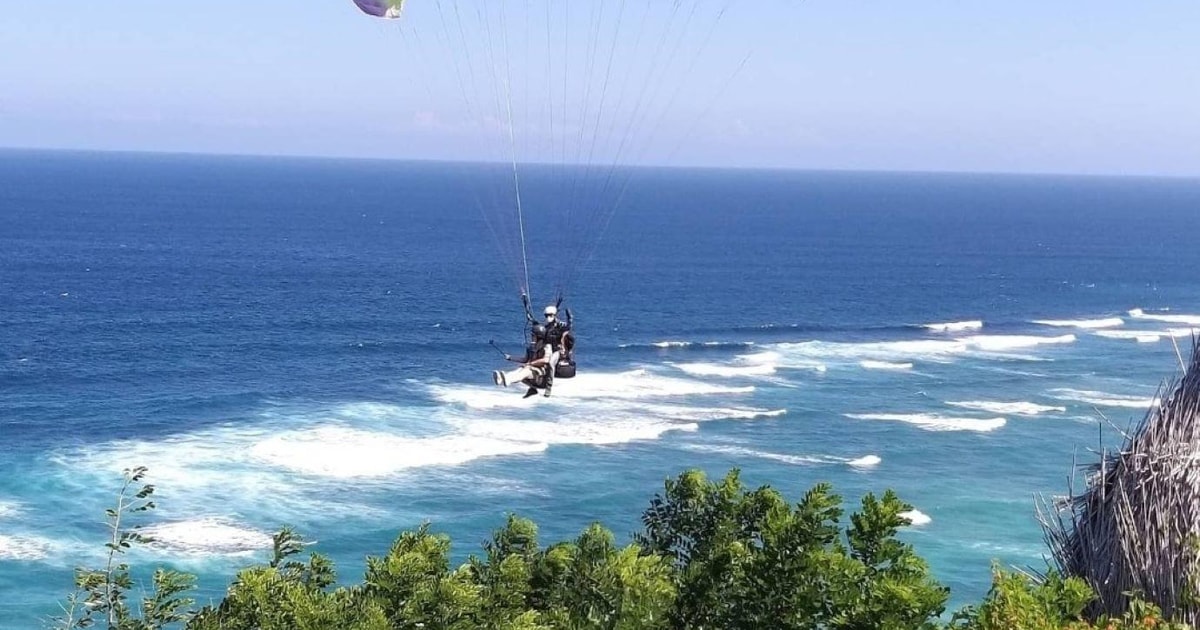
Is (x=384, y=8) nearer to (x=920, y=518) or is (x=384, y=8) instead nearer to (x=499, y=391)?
(x=920, y=518)

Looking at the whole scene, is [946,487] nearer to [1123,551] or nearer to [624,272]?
[1123,551]

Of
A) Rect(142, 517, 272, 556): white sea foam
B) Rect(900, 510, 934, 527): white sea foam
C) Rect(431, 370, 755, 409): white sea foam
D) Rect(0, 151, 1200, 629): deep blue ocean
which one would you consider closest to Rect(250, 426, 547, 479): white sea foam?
Rect(0, 151, 1200, 629): deep blue ocean

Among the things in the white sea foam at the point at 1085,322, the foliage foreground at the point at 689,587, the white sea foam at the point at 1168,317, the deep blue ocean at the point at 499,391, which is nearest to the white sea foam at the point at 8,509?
the deep blue ocean at the point at 499,391

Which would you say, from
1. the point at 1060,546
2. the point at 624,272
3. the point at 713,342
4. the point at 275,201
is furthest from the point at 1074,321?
the point at 275,201

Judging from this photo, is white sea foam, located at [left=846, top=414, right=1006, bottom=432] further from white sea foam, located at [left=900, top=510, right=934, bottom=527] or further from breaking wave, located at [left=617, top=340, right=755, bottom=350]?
breaking wave, located at [left=617, top=340, right=755, bottom=350]

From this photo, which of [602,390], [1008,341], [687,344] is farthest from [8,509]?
[1008,341]

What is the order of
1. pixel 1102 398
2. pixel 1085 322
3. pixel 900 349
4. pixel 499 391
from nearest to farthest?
pixel 1102 398
pixel 499 391
pixel 900 349
pixel 1085 322

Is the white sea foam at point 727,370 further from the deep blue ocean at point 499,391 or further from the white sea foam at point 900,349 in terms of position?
the white sea foam at point 900,349
